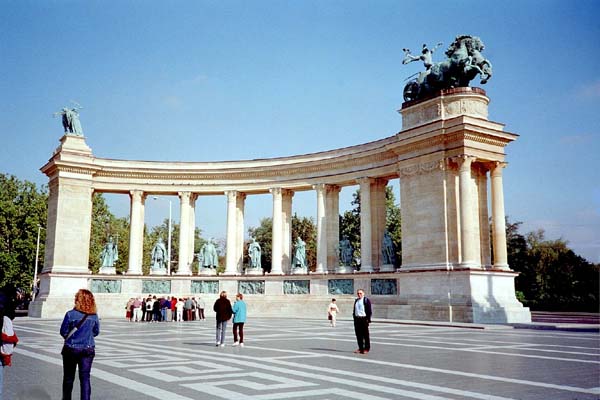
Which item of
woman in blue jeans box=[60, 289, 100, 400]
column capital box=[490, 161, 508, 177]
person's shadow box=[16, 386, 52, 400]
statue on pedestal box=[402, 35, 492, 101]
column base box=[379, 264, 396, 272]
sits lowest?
person's shadow box=[16, 386, 52, 400]

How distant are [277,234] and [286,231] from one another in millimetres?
1236

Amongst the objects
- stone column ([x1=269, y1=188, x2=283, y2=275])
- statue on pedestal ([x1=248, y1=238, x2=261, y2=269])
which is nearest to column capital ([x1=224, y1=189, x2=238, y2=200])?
stone column ([x1=269, y1=188, x2=283, y2=275])

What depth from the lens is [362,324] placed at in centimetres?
1884

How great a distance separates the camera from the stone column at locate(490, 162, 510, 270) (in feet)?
123

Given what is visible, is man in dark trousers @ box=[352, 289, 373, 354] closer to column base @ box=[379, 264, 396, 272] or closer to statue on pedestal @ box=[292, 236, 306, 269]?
column base @ box=[379, 264, 396, 272]

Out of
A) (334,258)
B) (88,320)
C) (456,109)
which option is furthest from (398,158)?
(88,320)

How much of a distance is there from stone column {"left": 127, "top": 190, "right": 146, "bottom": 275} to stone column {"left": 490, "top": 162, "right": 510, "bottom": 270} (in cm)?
2872

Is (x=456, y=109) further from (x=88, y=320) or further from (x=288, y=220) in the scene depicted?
(x=88, y=320)

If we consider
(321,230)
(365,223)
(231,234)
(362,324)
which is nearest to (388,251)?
(365,223)

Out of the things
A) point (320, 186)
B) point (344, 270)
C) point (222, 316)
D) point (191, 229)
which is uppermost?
point (320, 186)

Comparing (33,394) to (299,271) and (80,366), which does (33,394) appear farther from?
(299,271)

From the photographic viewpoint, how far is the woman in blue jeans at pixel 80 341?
9.36 metres

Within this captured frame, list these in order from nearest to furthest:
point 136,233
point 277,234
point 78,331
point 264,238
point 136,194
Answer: point 78,331 < point 277,234 < point 136,233 < point 136,194 < point 264,238

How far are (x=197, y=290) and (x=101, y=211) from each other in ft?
118
